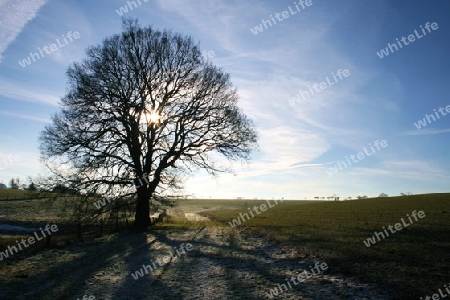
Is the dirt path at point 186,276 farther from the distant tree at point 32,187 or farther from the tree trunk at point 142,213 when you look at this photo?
the tree trunk at point 142,213

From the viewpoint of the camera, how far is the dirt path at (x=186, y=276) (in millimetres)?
8477

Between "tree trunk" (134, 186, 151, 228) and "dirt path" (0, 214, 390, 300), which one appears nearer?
"dirt path" (0, 214, 390, 300)

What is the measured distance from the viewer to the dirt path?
8477 mm

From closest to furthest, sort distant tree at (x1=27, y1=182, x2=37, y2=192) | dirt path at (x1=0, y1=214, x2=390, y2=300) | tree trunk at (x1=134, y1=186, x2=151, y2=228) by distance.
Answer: dirt path at (x1=0, y1=214, x2=390, y2=300) → distant tree at (x1=27, y1=182, x2=37, y2=192) → tree trunk at (x1=134, y1=186, x2=151, y2=228)

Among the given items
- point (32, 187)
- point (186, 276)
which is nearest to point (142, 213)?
point (32, 187)

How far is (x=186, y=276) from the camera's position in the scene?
10531 millimetres

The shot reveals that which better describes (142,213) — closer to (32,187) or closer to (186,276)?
(32,187)

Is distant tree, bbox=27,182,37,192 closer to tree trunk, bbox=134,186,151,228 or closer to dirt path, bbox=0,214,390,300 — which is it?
tree trunk, bbox=134,186,151,228

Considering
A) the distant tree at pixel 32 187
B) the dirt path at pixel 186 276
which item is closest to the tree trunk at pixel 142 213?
the distant tree at pixel 32 187

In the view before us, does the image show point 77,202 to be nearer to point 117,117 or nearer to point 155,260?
point 117,117

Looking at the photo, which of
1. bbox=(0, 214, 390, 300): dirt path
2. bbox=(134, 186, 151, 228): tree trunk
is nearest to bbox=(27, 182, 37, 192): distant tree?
bbox=(134, 186, 151, 228): tree trunk

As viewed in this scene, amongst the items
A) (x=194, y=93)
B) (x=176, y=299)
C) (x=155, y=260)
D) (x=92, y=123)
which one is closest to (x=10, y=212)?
(x=92, y=123)

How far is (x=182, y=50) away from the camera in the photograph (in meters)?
26.8

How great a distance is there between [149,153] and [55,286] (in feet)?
57.4
